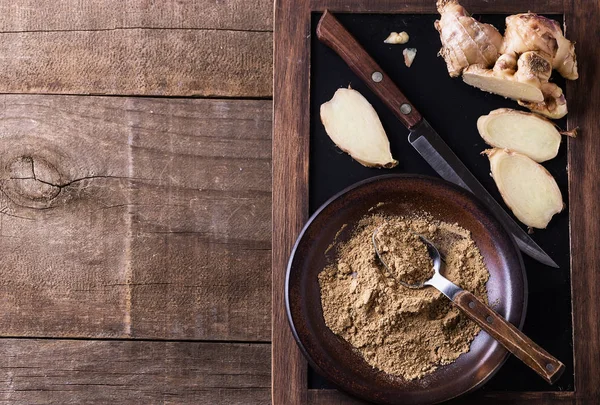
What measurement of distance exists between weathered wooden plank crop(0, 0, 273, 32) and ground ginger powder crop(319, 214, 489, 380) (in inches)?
18.8

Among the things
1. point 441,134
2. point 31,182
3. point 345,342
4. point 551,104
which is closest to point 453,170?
point 441,134

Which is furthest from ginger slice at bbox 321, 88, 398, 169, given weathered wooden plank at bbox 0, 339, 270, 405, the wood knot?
the wood knot

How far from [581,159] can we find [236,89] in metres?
0.57

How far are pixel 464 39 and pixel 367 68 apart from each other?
143mm

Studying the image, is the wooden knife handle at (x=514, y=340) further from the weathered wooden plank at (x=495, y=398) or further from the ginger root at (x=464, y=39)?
the ginger root at (x=464, y=39)

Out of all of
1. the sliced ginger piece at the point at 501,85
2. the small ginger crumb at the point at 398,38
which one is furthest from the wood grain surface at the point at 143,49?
the sliced ginger piece at the point at 501,85

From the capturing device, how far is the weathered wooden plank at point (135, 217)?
3.50 feet

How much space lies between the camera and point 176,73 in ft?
3.59

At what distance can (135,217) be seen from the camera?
1.08 meters

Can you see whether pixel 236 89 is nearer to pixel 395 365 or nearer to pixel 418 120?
pixel 418 120

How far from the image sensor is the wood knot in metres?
1.09

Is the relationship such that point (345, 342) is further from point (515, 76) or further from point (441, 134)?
point (515, 76)

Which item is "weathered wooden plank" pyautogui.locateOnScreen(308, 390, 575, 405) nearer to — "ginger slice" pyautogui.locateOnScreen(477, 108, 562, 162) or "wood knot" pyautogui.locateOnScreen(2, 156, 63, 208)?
"ginger slice" pyautogui.locateOnScreen(477, 108, 562, 162)

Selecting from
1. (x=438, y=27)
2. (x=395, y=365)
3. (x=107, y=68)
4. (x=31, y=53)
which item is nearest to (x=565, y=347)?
→ (x=395, y=365)
